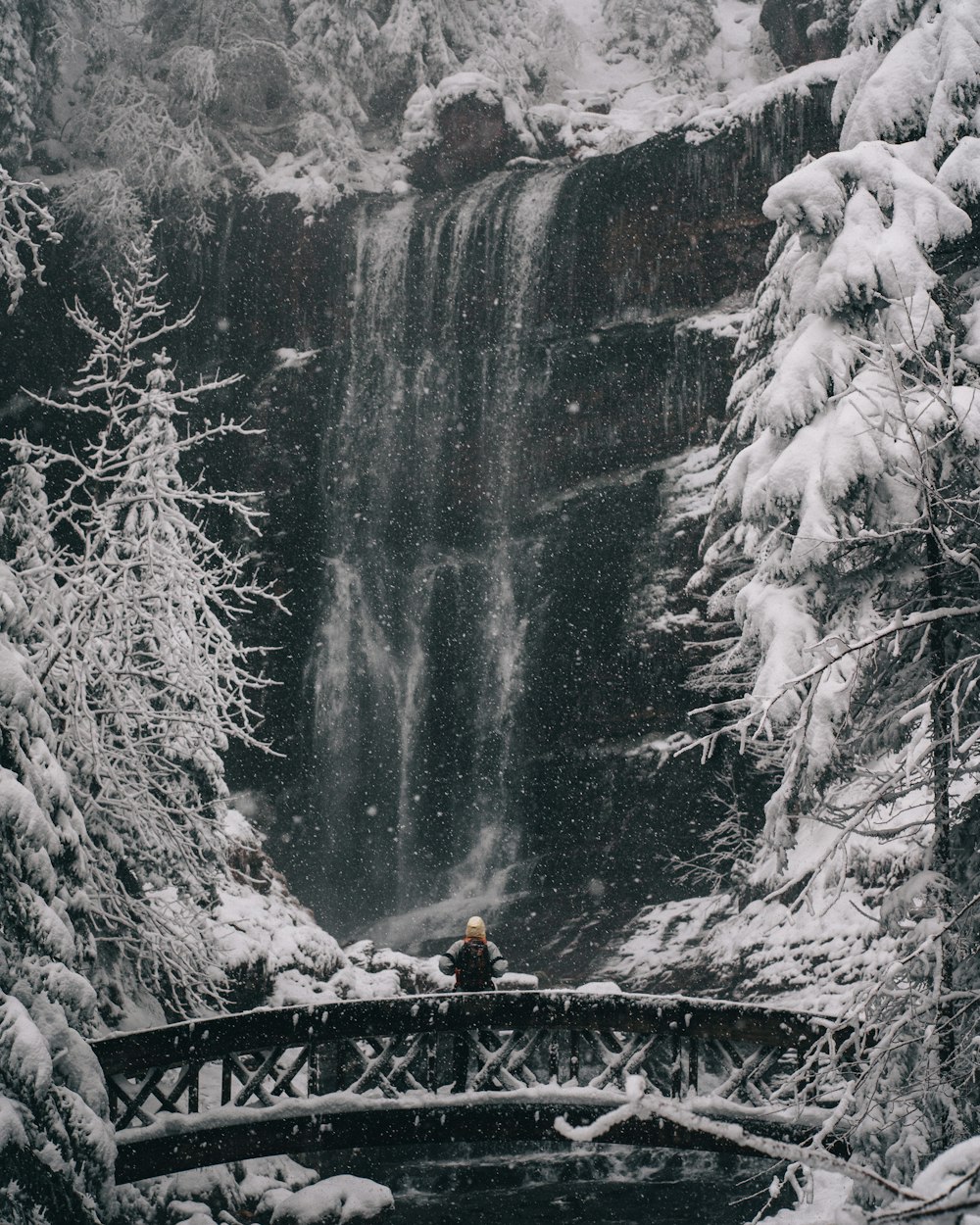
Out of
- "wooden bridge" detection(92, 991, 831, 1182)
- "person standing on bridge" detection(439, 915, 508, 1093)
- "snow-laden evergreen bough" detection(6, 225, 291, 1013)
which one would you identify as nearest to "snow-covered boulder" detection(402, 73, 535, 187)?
"snow-laden evergreen bough" detection(6, 225, 291, 1013)

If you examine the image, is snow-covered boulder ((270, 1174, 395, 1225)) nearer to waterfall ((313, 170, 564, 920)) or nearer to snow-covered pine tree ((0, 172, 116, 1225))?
snow-covered pine tree ((0, 172, 116, 1225))

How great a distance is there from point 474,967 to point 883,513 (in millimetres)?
5981

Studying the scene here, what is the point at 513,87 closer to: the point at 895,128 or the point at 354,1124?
the point at 895,128

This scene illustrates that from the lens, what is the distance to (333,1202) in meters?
12.9

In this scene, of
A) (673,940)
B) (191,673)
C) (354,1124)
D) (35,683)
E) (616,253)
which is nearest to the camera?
(35,683)

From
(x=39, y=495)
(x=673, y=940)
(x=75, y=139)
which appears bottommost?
(x=673, y=940)

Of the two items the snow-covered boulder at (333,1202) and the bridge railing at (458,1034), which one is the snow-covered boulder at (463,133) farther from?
the snow-covered boulder at (333,1202)

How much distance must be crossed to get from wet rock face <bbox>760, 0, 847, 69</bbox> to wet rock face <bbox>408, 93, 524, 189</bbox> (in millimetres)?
6805

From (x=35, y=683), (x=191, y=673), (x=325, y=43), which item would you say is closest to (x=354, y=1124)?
(x=191, y=673)

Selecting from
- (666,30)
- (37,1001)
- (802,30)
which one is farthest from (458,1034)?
(666,30)

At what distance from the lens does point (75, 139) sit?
30.8 meters

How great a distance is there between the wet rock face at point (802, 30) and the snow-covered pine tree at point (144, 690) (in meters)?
20.4

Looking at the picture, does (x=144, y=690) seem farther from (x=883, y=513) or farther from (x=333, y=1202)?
(x=883, y=513)

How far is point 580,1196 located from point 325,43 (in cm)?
2975
